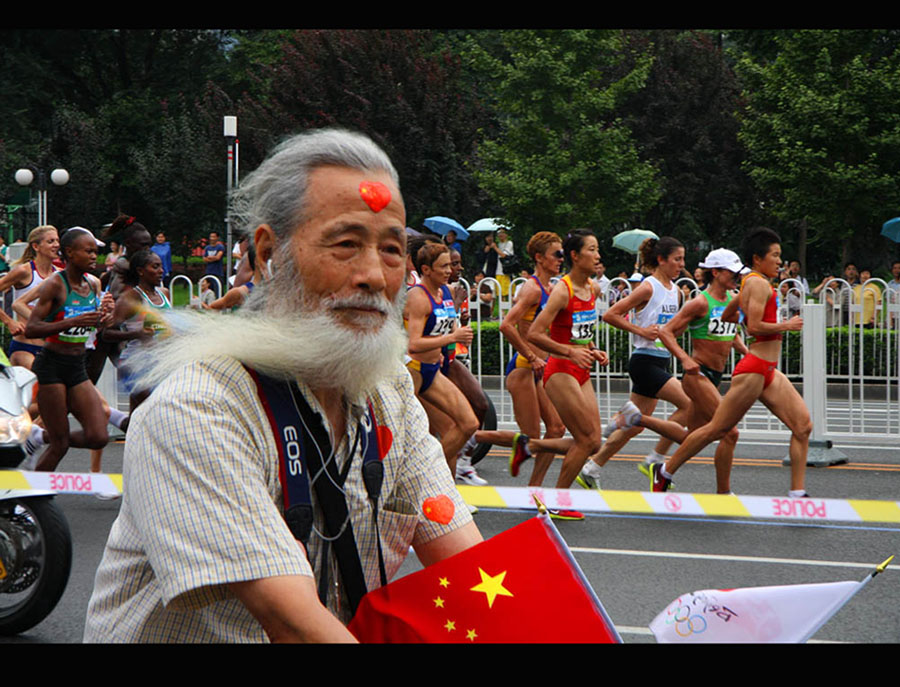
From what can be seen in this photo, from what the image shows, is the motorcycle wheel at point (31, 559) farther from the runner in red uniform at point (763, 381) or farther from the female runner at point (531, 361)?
the runner in red uniform at point (763, 381)

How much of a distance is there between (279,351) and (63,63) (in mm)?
49391

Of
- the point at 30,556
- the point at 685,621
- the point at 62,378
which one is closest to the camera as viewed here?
the point at 685,621

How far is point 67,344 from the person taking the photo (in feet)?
26.9

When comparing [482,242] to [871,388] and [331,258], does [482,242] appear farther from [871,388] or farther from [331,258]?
[331,258]

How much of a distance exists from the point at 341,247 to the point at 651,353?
7.74 meters

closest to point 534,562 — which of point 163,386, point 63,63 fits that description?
point 163,386

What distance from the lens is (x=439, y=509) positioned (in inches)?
82.0

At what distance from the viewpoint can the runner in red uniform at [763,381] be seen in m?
8.17

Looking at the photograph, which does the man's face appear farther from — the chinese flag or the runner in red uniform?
the runner in red uniform

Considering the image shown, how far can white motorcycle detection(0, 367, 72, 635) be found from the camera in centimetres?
516

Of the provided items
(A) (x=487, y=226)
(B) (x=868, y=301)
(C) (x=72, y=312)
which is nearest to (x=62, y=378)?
(C) (x=72, y=312)

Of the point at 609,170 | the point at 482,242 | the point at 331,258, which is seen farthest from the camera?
the point at 482,242

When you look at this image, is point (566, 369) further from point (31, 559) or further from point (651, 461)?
point (31, 559)

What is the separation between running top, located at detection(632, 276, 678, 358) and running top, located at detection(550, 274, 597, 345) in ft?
3.57
